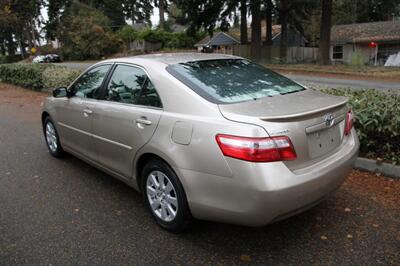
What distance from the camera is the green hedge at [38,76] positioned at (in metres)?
13.2

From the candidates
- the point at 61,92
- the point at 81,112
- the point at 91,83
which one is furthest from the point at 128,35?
the point at 81,112

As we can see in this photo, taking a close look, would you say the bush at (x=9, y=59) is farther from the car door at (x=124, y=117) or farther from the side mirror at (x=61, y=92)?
the car door at (x=124, y=117)

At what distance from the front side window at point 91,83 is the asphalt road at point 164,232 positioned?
1115mm

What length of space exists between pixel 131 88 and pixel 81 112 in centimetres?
101

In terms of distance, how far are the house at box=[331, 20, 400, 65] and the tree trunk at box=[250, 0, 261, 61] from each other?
8.53 metres

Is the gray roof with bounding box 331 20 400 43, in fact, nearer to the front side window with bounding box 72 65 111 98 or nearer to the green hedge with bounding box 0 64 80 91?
the green hedge with bounding box 0 64 80 91

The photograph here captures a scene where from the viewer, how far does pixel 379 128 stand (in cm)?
467

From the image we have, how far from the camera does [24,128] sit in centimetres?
835

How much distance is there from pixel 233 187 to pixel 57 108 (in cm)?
340

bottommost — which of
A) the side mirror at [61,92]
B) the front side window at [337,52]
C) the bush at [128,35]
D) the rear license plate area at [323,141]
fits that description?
the front side window at [337,52]

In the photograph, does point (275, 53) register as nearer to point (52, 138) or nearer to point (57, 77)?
point (57, 77)

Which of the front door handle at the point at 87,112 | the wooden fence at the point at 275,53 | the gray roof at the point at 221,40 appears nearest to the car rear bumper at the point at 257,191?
the front door handle at the point at 87,112

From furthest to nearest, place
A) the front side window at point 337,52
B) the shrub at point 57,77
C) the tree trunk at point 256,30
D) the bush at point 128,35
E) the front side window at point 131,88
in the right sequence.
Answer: the bush at point 128,35 → the front side window at point 337,52 → the tree trunk at point 256,30 → the shrub at point 57,77 → the front side window at point 131,88

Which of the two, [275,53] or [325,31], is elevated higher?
[325,31]
